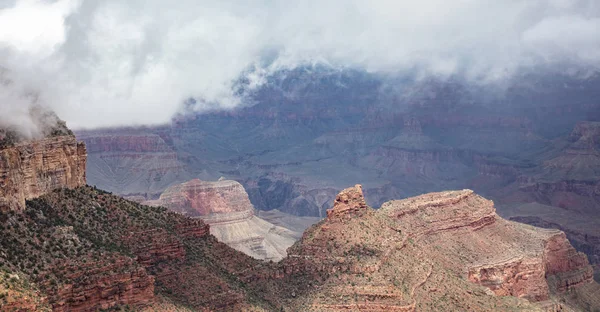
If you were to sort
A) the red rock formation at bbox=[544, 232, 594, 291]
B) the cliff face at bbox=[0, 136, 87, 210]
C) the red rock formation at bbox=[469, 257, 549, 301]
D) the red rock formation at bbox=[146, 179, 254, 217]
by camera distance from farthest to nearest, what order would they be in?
1. the red rock formation at bbox=[146, 179, 254, 217]
2. the red rock formation at bbox=[544, 232, 594, 291]
3. the red rock formation at bbox=[469, 257, 549, 301]
4. the cliff face at bbox=[0, 136, 87, 210]

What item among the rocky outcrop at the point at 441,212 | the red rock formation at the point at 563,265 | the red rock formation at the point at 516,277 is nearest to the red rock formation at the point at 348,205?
the rocky outcrop at the point at 441,212

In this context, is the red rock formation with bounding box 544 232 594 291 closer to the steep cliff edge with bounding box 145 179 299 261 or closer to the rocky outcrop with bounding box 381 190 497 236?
the rocky outcrop with bounding box 381 190 497 236

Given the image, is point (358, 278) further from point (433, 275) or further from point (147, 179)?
point (147, 179)

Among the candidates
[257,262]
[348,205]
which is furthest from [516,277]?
[257,262]

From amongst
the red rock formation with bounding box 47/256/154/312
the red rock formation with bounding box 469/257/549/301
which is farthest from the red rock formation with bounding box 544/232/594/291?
the red rock formation with bounding box 47/256/154/312

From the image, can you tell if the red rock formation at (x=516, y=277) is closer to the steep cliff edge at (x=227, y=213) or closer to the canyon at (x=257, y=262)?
the canyon at (x=257, y=262)

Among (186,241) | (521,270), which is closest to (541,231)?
(521,270)

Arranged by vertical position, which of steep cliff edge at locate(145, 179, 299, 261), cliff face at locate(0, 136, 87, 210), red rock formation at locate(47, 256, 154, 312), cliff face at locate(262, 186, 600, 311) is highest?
cliff face at locate(0, 136, 87, 210)
